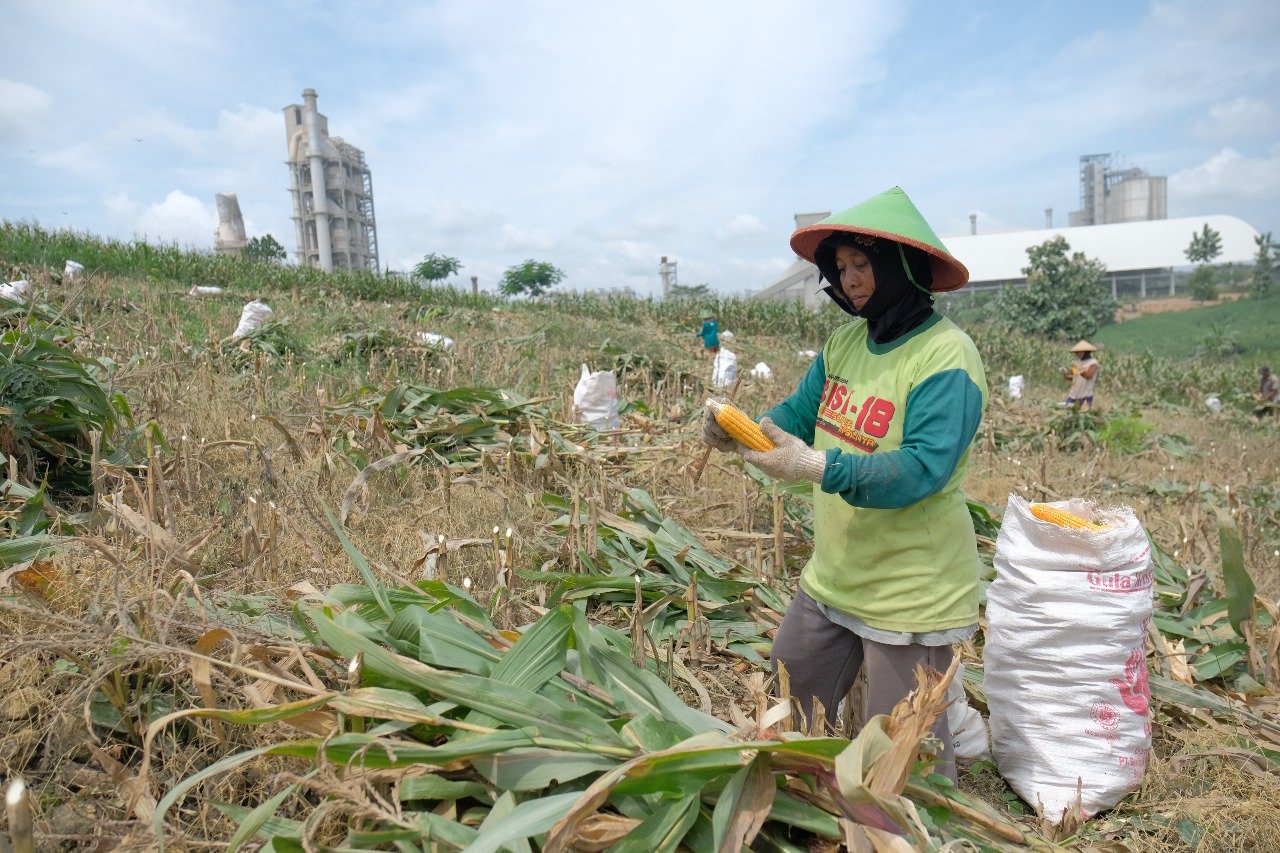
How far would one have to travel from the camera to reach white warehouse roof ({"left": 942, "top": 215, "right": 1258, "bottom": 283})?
5806 cm

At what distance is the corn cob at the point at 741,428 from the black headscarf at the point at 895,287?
379mm

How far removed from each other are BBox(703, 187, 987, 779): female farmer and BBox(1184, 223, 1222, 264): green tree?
68606 millimetres

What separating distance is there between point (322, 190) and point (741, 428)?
174 ft

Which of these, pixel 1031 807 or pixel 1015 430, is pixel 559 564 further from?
pixel 1015 430

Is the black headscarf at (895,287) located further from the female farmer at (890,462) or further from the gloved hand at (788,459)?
the gloved hand at (788,459)

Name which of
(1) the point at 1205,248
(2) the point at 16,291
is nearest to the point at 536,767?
(2) the point at 16,291

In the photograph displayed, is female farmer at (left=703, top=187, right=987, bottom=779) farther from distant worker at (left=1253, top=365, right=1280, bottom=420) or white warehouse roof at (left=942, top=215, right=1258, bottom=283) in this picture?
white warehouse roof at (left=942, top=215, right=1258, bottom=283)

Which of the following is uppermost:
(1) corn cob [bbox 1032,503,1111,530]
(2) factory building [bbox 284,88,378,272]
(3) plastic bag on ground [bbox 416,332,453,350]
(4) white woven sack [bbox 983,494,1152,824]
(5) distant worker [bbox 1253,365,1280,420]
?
(2) factory building [bbox 284,88,378,272]

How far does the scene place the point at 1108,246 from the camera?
60.1m

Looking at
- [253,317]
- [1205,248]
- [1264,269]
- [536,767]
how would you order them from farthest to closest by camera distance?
[1205,248]
[1264,269]
[253,317]
[536,767]

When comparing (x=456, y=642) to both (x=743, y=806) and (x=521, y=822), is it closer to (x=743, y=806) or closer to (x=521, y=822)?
(x=521, y=822)

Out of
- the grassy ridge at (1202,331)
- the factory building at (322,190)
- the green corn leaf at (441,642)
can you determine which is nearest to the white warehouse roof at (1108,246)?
the grassy ridge at (1202,331)

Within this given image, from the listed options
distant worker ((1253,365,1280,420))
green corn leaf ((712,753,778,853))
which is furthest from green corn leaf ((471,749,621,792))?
distant worker ((1253,365,1280,420))

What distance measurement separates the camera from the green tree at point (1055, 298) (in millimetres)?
27438
